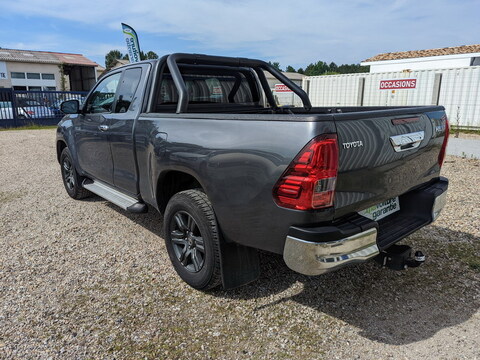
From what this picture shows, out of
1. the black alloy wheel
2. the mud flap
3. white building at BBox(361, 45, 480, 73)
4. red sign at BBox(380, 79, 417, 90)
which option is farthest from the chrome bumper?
white building at BBox(361, 45, 480, 73)

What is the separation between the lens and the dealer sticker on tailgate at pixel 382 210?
2.65m

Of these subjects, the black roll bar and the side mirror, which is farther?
the side mirror

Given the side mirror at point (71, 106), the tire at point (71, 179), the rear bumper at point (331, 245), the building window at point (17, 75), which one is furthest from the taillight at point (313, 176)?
the building window at point (17, 75)

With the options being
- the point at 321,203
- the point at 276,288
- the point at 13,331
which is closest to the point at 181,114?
the point at 321,203

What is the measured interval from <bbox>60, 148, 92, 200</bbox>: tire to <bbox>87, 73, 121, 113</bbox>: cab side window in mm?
943

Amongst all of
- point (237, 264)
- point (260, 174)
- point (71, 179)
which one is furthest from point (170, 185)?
point (71, 179)

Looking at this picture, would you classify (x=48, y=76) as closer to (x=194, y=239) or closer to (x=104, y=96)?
(x=104, y=96)

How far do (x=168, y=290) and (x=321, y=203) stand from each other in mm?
1619

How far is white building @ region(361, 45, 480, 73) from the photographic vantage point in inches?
1258

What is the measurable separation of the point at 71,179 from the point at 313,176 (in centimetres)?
469

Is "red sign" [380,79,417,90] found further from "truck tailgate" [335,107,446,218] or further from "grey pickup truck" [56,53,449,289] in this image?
"truck tailgate" [335,107,446,218]

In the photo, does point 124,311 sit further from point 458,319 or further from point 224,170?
point 458,319

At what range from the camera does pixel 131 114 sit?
3.70m

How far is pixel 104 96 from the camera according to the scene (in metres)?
4.62
